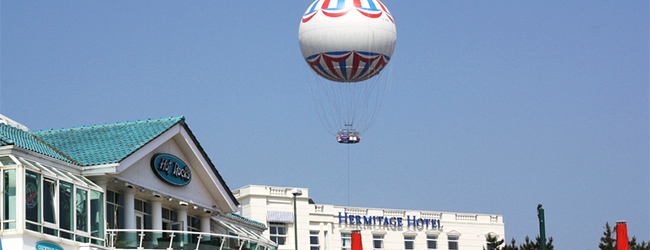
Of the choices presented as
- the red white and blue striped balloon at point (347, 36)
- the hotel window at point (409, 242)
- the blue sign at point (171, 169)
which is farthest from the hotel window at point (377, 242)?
the blue sign at point (171, 169)

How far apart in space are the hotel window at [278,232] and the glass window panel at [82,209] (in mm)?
38824

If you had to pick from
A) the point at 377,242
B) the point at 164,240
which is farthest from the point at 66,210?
the point at 377,242

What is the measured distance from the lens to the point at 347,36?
196 ft

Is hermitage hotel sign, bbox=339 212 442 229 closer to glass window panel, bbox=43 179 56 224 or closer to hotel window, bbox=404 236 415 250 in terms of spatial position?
hotel window, bbox=404 236 415 250

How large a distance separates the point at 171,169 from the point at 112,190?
387cm

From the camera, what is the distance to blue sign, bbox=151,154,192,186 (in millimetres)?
45031

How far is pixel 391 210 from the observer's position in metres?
84.8

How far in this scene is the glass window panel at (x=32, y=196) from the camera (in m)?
35.6

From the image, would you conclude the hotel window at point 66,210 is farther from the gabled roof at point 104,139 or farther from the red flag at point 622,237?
the red flag at point 622,237

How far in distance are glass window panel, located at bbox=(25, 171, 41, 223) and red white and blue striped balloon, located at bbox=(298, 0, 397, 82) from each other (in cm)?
2654

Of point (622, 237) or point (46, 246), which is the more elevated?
point (622, 237)

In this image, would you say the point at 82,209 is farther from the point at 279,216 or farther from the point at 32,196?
the point at 279,216

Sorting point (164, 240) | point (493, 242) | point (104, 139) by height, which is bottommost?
point (164, 240)

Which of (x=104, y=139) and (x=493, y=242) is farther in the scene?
(x=493, y=242)
